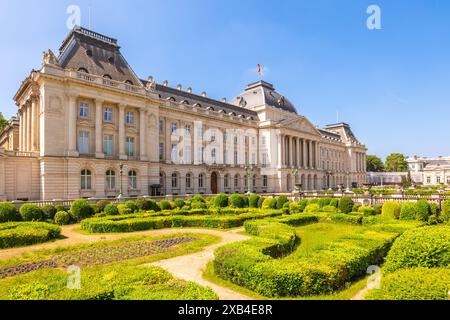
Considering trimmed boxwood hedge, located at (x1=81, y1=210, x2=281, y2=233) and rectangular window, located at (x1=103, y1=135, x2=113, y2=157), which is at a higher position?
rectangular window, located at (x1=103, y1=135, x2=113, y2=157)

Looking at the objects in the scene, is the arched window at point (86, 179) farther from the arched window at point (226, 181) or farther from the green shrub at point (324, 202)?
the green shrub at point (324, 202)

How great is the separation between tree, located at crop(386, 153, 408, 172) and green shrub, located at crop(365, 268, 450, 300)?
133508mm

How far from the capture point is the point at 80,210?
2267 cm

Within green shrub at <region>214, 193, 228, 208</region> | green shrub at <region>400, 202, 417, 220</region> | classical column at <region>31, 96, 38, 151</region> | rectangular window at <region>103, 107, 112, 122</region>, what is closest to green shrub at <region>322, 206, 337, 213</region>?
green shrub at <region>400, 202, 417, 220</region>

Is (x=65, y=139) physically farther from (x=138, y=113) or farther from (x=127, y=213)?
(x=127, y=213)

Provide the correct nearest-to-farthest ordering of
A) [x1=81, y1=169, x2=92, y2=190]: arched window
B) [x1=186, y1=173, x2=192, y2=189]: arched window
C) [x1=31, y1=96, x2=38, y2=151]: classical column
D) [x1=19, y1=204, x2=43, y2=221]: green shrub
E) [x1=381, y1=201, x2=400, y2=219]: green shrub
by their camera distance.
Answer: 1. [x1=19, y1=204, x2=43, y2=221]: green shrub
2. [x1=381, y1=201, x2=400, y2=219]: green shrub
3. [x1=81, y1=169, x2=92, y2=190]: arched window
4. [x1=31, y1=96, x2=38, y2=151]: classical column
5. [x1=186, y1=173, x2=192, y2=189]: arched window

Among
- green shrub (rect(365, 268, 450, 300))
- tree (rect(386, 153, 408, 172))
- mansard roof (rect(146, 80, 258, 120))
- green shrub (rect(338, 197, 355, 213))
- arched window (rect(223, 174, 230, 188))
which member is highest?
mansard roof (rect(146, 80, 258, 120))

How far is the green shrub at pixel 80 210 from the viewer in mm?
22516

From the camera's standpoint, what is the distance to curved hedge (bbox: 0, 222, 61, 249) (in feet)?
46.6

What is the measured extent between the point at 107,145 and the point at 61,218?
1670 cm

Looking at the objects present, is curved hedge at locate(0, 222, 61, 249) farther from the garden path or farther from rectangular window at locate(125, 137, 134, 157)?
rectangular window at locate(125, 137, 134, 157)

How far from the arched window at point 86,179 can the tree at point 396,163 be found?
125 m

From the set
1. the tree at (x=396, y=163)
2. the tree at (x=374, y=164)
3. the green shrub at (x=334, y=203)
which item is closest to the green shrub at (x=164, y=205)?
the green shrub at (x=334, y=203)
